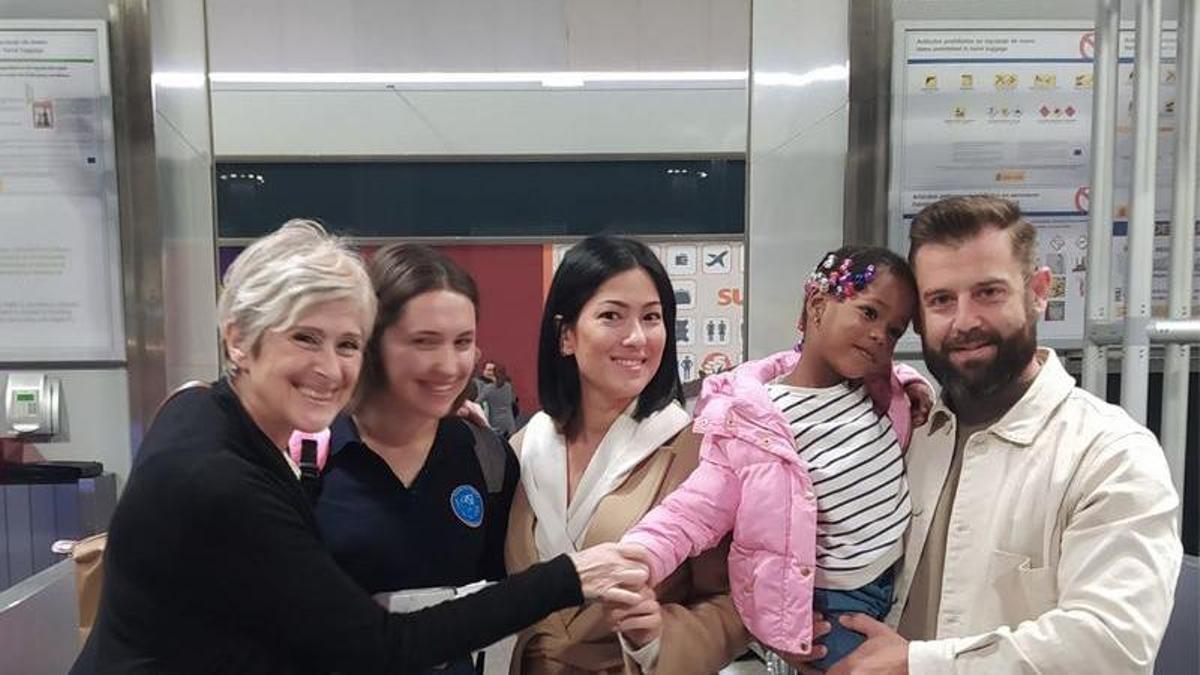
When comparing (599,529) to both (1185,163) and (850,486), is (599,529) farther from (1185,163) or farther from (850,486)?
(1185,163)

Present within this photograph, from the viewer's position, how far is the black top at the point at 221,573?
1.18 meters

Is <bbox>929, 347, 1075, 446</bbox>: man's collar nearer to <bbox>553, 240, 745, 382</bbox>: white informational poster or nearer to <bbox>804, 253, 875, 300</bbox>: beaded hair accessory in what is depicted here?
<bbox>804, 253, 875, 300</bbox>: beaded hair accessory

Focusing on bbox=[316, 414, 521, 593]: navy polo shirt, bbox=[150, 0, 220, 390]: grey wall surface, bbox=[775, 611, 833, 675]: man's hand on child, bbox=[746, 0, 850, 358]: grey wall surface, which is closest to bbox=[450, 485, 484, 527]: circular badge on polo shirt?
bbox=[316, 414, 521, 593]: navy polo shirt

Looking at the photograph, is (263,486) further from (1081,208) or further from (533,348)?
(533,348)

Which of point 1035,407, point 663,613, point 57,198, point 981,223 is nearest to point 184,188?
point 57,198

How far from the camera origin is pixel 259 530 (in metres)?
1.20

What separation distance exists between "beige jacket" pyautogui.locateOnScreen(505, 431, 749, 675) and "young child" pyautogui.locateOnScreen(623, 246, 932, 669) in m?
0.09

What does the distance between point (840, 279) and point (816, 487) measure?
1.21 ft

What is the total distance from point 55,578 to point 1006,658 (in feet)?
8.01

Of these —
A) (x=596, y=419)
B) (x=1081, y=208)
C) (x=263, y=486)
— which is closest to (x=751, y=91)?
(x=1081, y=208)

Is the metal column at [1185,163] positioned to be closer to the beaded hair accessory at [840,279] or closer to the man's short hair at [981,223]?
the man's short hair at [981,223]

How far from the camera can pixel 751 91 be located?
3.86 meters

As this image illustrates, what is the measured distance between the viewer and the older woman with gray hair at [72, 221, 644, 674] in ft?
3.90

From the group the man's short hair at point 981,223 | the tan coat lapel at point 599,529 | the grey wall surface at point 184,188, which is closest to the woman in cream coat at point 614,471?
the tan coat lapel at point 599,529
